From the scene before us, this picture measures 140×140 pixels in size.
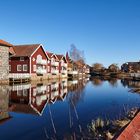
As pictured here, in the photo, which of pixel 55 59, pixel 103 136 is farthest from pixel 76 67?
pixel 103 136

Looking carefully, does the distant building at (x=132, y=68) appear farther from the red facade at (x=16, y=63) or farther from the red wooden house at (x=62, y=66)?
the red facade at (x=16, y=63)

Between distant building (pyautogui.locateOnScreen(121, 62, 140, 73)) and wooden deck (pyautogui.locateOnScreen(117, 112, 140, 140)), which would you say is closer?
wooden deck (pyautogui.locateOnScreen(117, 112, 140, 140))

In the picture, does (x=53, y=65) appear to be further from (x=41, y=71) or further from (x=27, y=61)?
(x=27, y=61)

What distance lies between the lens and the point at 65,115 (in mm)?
16562

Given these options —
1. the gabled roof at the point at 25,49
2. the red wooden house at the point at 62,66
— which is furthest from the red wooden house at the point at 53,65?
the gabled roof at the point at 25,49

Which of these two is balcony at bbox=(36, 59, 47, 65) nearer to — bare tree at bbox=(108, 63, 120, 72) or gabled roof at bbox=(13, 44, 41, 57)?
gabled roof at bbox=(13, 44, 41, 57)

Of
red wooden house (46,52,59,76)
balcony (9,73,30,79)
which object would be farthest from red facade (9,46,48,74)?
red wooden house (46,52,59,76)

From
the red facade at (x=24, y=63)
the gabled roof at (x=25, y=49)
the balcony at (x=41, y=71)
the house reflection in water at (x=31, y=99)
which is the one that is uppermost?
the gabled roof at (x=25, y=49)

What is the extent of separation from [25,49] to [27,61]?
4.47 metres

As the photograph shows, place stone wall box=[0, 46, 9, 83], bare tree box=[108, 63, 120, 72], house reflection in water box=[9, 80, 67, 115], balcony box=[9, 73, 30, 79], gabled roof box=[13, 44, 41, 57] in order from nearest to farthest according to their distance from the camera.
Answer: house reflection in water box=[9, 80, 67, 115] < stone wall box=[0, 46, 9, 83] < balcony box=[9, 73, 30, 79] < gabled roof box=[13, 44, 41, 57] < bare tree box=[108, 63, 120, 72]

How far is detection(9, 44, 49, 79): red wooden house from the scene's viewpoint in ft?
183

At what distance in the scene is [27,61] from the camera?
56000 mm

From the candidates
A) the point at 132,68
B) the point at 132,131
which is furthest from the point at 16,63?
the point at 132,68

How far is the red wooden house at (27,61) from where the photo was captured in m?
55.9
